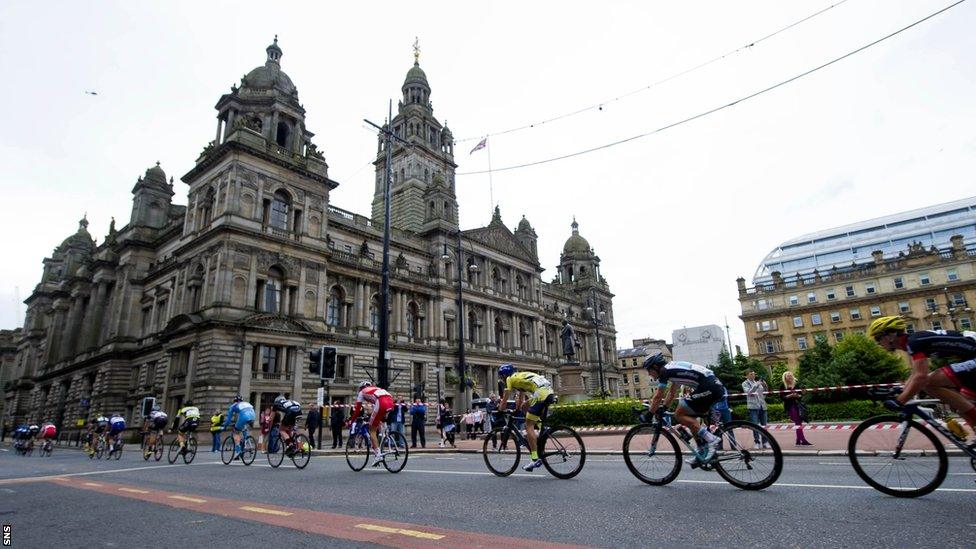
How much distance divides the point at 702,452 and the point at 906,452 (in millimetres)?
2026

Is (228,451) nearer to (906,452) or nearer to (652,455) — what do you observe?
(652,455)

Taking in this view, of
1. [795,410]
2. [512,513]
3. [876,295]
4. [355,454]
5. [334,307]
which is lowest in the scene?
[512,513]

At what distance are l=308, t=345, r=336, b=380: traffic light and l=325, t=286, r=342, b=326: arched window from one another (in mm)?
20143

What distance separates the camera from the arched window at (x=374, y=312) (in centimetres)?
3997

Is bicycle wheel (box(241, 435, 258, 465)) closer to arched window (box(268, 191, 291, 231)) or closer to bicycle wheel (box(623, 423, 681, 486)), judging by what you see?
bicycle wheel (box(623, 423, 681, 486))

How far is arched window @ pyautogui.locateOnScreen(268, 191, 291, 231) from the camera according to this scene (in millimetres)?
33906

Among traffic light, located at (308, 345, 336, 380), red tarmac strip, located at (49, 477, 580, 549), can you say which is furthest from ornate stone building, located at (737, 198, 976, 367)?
red tarmac strip, located at (49, 477, 580, 549)

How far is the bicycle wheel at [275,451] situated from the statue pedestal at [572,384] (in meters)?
22.5

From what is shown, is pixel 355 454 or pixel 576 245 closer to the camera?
pixel 355 454

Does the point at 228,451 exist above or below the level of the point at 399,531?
above

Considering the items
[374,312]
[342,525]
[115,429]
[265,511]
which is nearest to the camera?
[342,525]

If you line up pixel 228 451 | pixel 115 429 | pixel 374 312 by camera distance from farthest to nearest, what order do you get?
1. pixel 374 312
2. pixel 115 429
3. pixel 228 451

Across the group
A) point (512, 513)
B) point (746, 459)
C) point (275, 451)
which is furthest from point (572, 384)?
point (512, 513)

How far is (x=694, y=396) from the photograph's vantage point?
254 inches
